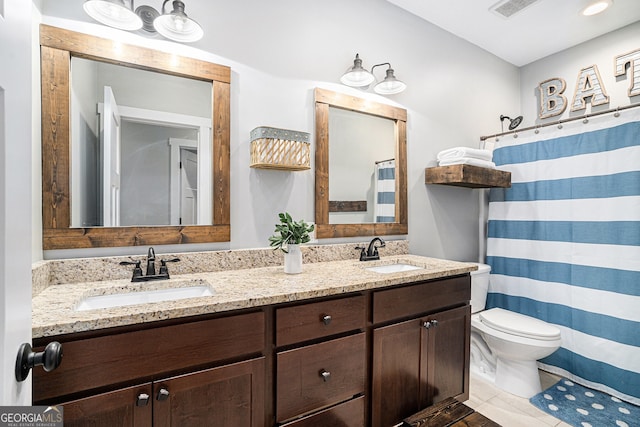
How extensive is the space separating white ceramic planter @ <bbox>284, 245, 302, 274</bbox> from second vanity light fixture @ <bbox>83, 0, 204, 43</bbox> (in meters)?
1.09

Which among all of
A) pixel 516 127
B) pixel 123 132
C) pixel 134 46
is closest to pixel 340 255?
pixel 123 132

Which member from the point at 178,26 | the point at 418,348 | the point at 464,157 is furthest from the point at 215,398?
the point at 464,157

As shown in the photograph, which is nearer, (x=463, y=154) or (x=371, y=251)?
(x=371, y=251)

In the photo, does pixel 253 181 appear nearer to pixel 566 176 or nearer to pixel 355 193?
pixel 355 193

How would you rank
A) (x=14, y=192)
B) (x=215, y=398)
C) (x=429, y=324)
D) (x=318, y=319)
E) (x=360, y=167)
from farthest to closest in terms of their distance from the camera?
(x=360, y=167) < (x=429, y=324) < (x=318, y=319) < (x=215, y=398) < (x=14, y=192)

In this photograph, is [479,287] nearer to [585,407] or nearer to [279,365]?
[585,407]

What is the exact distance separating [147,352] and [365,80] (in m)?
1.79

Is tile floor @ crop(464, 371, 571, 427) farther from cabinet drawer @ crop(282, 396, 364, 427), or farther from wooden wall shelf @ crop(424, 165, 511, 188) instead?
wooden wall shelf @ crop(424, 165, 511, 188)

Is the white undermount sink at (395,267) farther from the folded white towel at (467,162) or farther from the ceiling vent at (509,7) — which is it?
the ceiling vent at (509,7)

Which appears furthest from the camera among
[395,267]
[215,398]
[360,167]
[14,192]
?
[360,167]

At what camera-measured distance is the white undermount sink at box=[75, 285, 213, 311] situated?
1.20 m

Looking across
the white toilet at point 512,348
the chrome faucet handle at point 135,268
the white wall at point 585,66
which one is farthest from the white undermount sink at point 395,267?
the white wall at point 585,66

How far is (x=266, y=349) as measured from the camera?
1.16 meters

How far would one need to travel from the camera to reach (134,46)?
1429 mm
